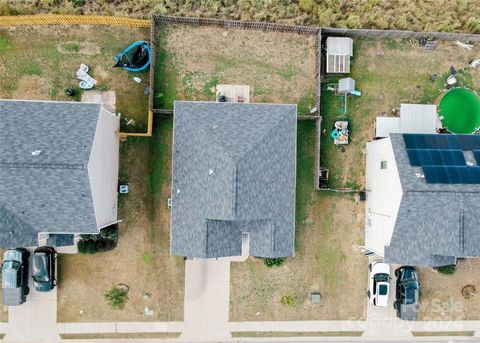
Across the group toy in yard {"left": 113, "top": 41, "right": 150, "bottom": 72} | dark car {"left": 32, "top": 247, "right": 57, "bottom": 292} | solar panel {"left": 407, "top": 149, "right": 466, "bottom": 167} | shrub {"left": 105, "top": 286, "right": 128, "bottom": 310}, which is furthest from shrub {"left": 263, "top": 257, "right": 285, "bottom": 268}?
toy in yard {"left": 113, "top": 41, "right": 150, "bottom": 72}

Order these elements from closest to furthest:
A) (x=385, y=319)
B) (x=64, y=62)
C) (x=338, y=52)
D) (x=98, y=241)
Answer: (x=98, y=241)
(x=64, y=62)
(x=338, y=52)
(x=385, y=319)

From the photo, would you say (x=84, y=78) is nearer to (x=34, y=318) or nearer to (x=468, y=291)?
(x=34, y=318)

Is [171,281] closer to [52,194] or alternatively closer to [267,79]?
[52,194]

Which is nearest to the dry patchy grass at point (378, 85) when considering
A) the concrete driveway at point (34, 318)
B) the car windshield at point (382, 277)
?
the car windshield at point (382, 277)

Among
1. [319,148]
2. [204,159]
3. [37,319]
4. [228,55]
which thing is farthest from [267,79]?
[37,319]

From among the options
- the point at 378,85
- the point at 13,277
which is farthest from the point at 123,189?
the point at 378,85

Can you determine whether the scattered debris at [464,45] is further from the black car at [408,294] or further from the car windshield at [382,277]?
the car windshield at [382,277]
